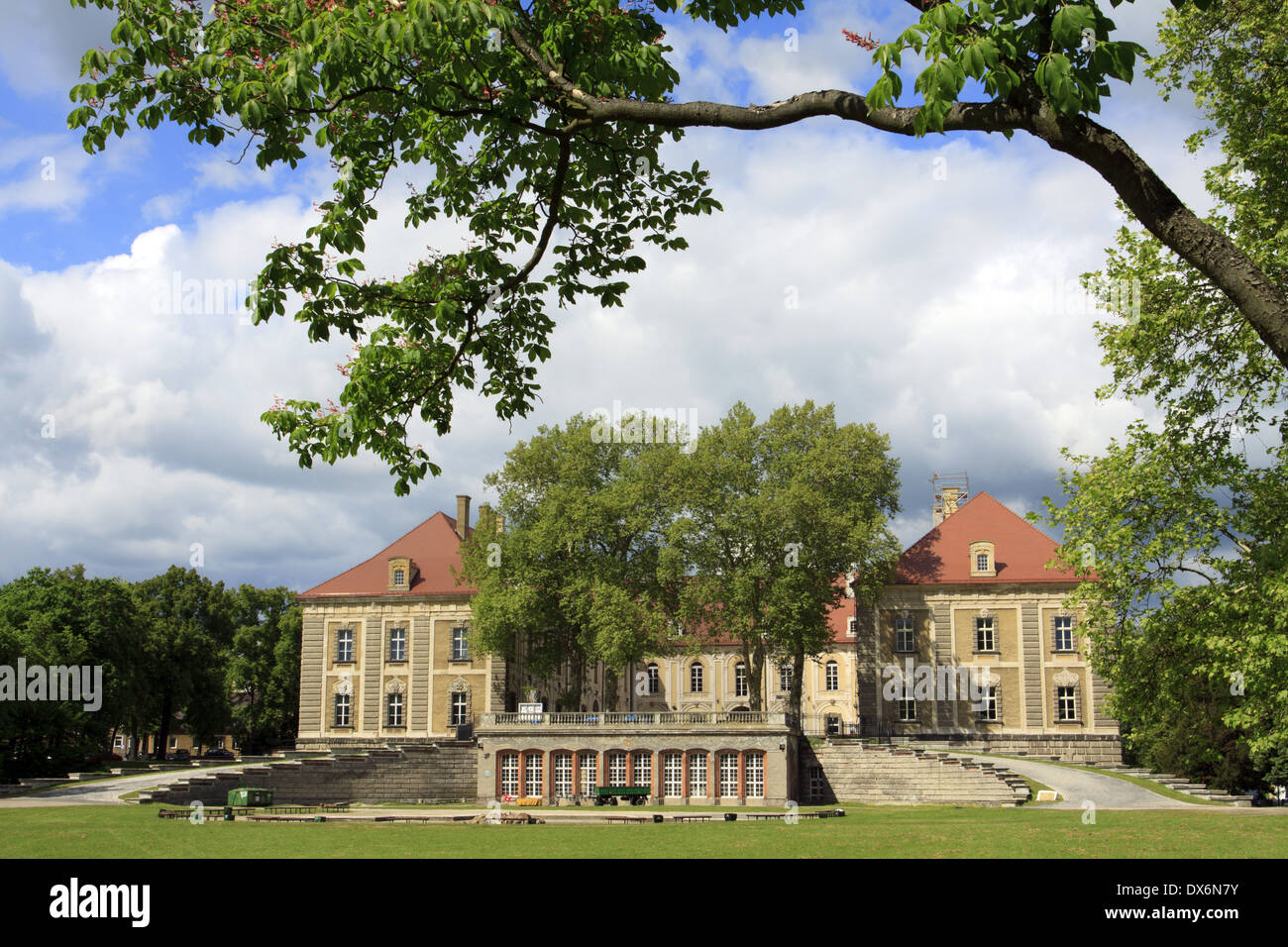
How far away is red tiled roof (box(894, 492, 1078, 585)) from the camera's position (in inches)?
2297

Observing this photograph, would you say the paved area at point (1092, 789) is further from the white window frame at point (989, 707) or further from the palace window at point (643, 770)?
the palace window at point (643, 770)

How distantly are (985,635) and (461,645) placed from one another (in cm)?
2853

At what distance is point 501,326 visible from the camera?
10391 millimetres

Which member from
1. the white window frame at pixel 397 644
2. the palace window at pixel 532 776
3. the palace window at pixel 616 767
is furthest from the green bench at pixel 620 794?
the white window frame at pixel 397 644

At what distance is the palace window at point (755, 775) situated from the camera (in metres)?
49.6

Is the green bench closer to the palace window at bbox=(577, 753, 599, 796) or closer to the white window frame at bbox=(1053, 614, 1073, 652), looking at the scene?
the palace window at bbox=(577, 753, 599, 796)

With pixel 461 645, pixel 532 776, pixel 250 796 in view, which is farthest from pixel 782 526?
pixel 250 796

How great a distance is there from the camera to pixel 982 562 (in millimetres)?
58938

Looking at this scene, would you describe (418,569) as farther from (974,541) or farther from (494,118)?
(494,118)

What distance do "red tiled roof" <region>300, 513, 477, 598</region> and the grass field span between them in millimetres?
32668

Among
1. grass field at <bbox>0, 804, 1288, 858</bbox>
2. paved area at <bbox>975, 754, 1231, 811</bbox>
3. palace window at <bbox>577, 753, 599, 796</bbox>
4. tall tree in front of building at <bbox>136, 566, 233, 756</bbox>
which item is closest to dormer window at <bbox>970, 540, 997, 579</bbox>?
paved area at <bbox>975, 754, 1231, 811</bbox>

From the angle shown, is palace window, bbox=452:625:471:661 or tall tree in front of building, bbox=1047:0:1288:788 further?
palace window, bbox=452:625:471:661
